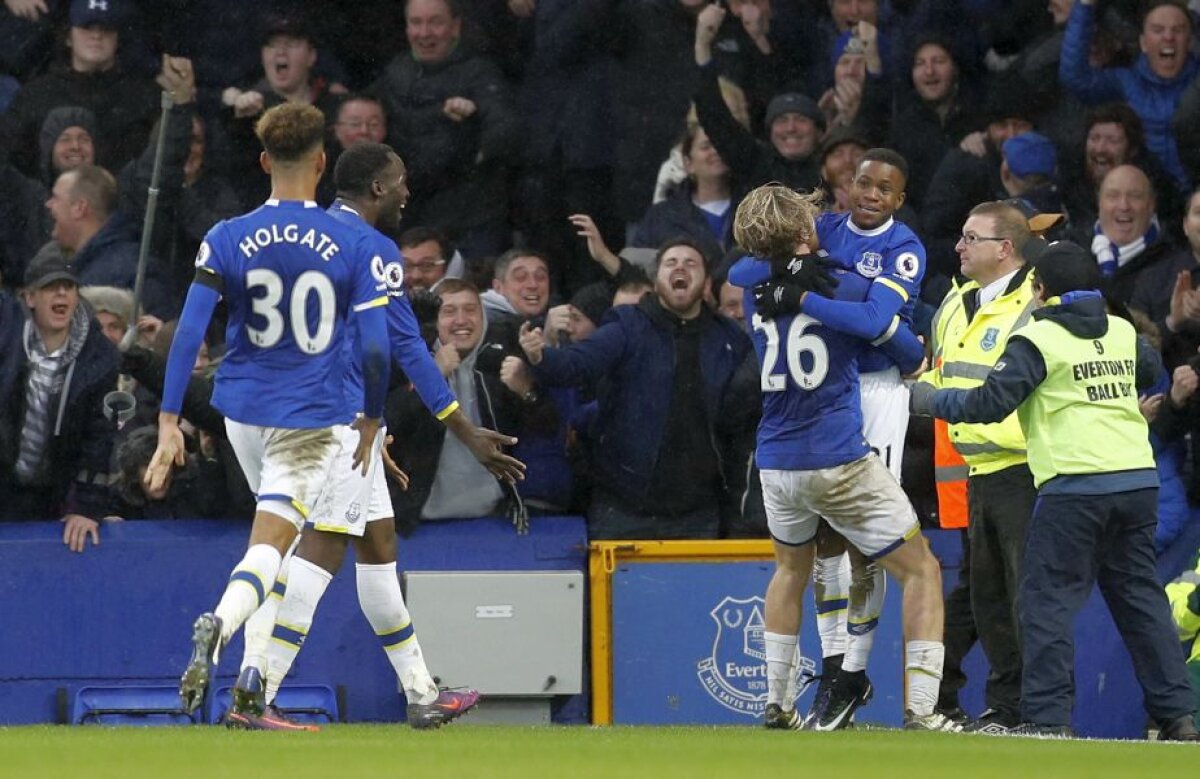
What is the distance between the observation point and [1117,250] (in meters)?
12.8

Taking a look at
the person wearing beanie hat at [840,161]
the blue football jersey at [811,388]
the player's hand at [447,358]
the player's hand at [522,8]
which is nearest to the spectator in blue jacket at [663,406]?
the player's hand at [447,358]

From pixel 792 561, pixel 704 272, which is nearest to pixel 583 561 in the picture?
pixel 704 272

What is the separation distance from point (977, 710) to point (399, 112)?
4.95 m

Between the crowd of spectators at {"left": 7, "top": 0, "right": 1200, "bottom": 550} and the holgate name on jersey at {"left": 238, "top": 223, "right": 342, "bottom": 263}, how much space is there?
2692 millimetres

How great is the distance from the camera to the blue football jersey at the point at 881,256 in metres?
9.51

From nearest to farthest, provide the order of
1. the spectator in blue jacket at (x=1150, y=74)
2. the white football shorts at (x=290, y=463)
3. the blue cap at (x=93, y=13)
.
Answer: the white football shorts at (x=290, y=463) → the spectator in blue jacket at (x=1150, y=74) → the blue cap at (x=93, y=13)

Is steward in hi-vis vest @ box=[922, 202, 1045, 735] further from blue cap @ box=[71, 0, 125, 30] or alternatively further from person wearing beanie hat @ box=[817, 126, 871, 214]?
blue cap @ box=[71, 0, 125, 30]

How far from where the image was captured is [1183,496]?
38.8ft

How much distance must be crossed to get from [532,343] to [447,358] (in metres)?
0.46

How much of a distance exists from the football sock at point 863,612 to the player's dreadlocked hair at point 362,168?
2.68 meters

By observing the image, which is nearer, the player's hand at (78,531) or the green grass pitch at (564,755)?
the green grass pitch at (564,755)

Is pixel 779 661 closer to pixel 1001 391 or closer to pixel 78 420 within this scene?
pixel 1001 391

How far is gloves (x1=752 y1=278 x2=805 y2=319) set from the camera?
30.3 ft

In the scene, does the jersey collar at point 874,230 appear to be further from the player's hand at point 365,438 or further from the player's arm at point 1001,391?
the player's hand at point 365,438
